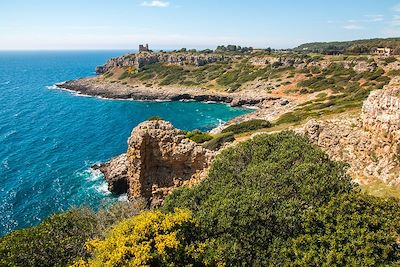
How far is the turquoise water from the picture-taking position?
5041 centimetres

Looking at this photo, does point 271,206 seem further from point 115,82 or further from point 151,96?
point 115,82

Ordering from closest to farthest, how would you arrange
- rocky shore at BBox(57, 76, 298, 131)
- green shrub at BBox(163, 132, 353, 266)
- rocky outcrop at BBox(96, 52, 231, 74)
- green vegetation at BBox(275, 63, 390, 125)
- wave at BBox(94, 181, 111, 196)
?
green shrub at BBox(163, 132, 353, 266)
wave at BBox(94, 181, 111, 196)
green vegetation at BBox(275, 63, 390, 125)
rocky shore at BBox(57, 76, 298, 131)
rocky outcrop at BBox(96, 52, 231, 74)

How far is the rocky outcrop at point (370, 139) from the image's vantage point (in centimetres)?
2578

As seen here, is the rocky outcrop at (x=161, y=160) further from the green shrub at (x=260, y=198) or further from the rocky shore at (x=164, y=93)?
the rocky shore at (x=164, y=93)

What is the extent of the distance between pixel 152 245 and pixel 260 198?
6.52 m

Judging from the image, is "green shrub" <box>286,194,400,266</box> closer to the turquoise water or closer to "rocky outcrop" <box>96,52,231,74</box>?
the turquoise water

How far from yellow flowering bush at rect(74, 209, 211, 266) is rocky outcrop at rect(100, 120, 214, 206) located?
1630cm

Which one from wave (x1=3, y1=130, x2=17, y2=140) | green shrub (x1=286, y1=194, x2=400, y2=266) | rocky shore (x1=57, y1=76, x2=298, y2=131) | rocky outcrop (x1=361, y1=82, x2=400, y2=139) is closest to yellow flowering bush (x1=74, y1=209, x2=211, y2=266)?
green shrub (x1=286, y1=194, x2=400, y2=266)

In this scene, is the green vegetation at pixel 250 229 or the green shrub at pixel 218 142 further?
the green shrub at pixel 218 142

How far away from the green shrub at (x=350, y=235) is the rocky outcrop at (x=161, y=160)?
671 inches

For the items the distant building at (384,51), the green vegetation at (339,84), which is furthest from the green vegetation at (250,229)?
the distant building at (384,51)

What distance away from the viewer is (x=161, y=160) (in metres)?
35.4

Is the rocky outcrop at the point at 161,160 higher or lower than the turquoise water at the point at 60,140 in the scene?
higher

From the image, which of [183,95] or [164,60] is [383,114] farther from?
[164,60]
